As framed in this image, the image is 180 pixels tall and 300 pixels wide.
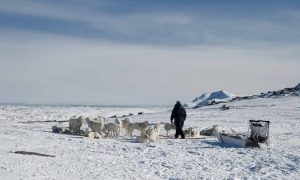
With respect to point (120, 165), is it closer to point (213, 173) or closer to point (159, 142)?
point (213, 173)

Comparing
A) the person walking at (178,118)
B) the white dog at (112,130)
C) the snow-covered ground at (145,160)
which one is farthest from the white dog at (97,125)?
the person walking at (178,118)

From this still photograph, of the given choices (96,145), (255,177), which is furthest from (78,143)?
(255,177)

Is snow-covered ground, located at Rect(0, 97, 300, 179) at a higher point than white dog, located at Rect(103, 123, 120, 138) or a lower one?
lower

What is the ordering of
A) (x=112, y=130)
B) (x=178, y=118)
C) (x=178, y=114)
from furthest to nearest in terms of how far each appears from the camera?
(x=178, y=114) → (x=178, y=118) → (x=112, y=130)

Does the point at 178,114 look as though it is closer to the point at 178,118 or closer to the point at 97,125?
the point at 178,118

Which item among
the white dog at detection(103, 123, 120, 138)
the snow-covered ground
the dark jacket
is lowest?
the snow-covered ground

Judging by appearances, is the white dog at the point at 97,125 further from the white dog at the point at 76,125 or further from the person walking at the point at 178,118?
the person walking at the point at 178,118

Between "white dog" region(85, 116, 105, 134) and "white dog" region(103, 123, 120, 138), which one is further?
"white dog" region(85, 116, 105, 134)

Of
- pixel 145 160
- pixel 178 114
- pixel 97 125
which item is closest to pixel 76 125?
pixel 97 125

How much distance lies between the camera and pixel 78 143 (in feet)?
61.5

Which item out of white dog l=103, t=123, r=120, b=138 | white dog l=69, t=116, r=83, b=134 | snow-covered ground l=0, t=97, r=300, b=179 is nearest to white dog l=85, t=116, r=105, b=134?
white dog l=103, t=123, r=120, b=138

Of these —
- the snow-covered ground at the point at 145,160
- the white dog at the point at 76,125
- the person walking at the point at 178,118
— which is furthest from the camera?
the white dog at the point at 76,125

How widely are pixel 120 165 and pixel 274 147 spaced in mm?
6031

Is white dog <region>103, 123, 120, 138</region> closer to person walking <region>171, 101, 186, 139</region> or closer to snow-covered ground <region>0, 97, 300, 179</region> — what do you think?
snow-covered ground <region>0, 97, 300, 179</region>
